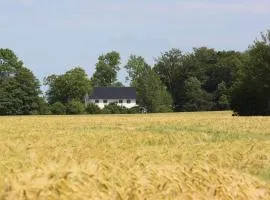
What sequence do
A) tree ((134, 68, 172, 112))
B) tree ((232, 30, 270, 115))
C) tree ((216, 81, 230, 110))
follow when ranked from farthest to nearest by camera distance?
tree ((216, 81, 230, 110))
tree ((134, 68, 172, 112))
tree ((232, 30, 270, 115))

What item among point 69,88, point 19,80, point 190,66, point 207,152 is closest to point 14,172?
point 207,152

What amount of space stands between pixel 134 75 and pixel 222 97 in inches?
2091

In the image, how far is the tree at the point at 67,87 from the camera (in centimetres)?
14262

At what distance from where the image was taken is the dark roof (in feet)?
562

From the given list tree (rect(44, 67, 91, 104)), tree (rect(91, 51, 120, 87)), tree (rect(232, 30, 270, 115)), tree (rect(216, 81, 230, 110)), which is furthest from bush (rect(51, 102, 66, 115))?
tree (rect(91, 51, 120, 87))

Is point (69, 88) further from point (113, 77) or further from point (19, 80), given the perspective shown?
point (113, 77)

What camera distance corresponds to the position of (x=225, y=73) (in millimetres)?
150125

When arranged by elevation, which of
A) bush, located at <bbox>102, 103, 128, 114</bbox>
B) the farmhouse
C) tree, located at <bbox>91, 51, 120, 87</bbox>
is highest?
tree, located at <bbox>91, 51, 120, 87</bbox>

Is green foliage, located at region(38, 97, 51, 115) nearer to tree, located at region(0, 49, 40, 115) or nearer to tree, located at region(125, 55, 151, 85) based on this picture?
tree, located at region(0, 49, 40, 115)

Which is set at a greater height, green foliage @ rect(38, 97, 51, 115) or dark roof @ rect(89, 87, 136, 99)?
dark roof @ rect(89, 87, 136, 99)

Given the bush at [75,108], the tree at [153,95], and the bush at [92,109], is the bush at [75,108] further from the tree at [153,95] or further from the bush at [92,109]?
the tree at [153,95]

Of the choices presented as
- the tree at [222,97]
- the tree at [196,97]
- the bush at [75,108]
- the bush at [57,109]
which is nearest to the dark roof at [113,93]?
the tree at [196,97]

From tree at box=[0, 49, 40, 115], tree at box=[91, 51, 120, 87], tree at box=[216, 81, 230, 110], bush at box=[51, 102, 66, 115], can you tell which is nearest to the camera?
tree at box=[0, 49, 40, 115]

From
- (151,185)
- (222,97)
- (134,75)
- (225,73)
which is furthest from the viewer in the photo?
(134,75)
